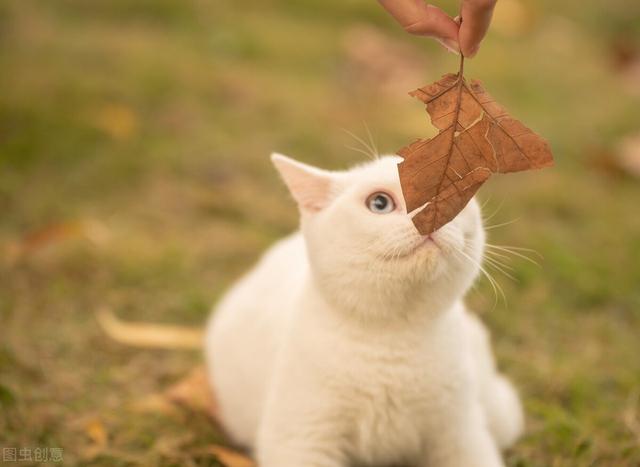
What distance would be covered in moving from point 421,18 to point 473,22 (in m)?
0.10

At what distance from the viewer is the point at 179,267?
10.6ft

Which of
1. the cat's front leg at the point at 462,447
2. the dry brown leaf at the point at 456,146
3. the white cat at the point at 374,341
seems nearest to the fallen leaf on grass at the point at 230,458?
the white cat at the point at 374,341

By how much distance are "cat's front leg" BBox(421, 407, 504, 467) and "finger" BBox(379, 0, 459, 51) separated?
0.99 metres

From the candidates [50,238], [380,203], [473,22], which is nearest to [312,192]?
[380,203]

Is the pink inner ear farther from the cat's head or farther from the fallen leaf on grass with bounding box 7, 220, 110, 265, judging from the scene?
the fallen leaf on grass with bounding box 7, 220, 110, 265

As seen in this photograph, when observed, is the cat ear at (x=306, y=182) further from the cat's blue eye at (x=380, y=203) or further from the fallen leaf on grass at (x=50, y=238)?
the fallen leaf on grass at (x=50, y=238)

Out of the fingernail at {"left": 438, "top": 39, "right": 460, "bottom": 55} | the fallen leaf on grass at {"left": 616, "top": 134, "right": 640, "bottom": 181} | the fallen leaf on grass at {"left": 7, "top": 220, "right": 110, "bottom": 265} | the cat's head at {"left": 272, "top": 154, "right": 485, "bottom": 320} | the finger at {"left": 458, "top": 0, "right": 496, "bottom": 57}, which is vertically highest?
the fallen leaf on grass at {"left": 616, "top": 134, "right": 640, "bottom": 181}

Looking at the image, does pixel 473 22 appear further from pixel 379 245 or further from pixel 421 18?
pixel 379 245

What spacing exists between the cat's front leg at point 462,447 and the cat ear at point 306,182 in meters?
0.67

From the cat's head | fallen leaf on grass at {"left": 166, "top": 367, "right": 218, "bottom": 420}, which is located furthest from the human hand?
fallen leaf on grass at {"left": 166, "top": 367, "right": 218, "bottom": 420}

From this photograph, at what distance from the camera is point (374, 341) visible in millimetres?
1806

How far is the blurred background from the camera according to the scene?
7.88 ft

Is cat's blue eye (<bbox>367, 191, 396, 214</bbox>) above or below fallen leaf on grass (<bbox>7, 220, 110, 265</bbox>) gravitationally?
below

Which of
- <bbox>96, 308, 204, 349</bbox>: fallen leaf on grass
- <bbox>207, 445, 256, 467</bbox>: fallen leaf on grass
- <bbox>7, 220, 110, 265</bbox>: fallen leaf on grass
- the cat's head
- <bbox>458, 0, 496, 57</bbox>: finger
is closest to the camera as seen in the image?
<bbox>458, 0, 496, 57</bbox>: finger
